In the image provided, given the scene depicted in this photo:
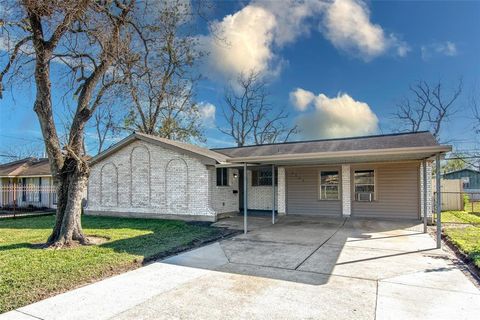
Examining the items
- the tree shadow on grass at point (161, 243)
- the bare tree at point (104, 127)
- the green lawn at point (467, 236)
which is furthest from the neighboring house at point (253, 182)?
the bare tree at point (104, 127)

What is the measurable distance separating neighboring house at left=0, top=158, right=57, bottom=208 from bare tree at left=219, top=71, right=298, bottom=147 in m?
17.0

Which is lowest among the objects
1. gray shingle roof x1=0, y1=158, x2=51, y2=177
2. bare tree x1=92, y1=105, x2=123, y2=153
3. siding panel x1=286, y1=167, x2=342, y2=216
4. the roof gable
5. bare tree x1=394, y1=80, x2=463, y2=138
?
siding panel x1=286, y1=167, x2=342, y2=216

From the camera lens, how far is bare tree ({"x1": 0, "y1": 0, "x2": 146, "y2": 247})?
7.22m

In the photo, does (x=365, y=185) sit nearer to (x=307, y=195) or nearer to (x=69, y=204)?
(x=307, y=195)

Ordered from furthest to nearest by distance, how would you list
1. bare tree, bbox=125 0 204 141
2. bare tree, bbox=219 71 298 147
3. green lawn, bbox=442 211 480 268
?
bare tree, bbox=219 71 298 147
bare tree, bbox=125 0 204 141
green lawn, bbox=442 211 480 268

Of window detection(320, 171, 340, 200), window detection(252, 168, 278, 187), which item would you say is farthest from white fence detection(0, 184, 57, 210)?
window detection(320, 171, 340, 200)

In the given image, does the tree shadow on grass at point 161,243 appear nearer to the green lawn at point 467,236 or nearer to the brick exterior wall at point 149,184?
the brick exterior wall at point 149,184

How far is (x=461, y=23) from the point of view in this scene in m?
14.0

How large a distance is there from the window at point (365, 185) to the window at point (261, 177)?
4090 millimetres

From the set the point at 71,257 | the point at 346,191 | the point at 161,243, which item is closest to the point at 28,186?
the point at 161,243

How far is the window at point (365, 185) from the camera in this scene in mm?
13156

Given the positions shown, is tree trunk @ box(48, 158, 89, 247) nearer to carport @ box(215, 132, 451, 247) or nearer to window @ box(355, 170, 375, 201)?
carport @ box(215, 132, 451, 247)

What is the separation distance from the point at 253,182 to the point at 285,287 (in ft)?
36.3

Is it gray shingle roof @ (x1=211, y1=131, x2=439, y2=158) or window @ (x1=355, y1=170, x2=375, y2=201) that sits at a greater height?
gray shingle roof @ (x1=211, y1=131, x2=439, y2=158)
